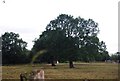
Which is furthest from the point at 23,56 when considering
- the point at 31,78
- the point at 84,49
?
the point at 31,78

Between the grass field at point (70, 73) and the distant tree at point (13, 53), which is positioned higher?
the distant tree at point (13, 53)

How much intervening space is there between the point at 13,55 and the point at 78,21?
39722 mm

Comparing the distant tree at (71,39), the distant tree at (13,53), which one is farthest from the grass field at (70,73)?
the distant tree at (13,53)

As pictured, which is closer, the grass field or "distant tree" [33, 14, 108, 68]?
the grass field

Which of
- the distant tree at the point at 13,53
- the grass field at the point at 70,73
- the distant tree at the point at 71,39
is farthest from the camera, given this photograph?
the distant tree at the point at 13,53

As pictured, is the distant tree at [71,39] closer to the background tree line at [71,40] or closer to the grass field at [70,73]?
the background tree line at [71,40]

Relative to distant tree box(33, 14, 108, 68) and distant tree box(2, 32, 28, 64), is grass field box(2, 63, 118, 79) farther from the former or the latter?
distant tree box(2, 32, 28, 64)

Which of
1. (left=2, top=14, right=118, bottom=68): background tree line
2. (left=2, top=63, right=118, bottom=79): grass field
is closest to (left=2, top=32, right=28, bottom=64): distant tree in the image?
(left=2, top=14, right=118, bottom=68): background tree line

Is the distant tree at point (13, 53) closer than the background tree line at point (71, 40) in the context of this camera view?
No

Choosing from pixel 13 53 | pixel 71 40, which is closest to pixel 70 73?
pixel 71 40

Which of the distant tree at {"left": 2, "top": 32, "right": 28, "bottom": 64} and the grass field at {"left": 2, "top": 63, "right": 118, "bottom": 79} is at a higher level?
the distant tree at {"left": 2, "top": 32, "right": 28, "bottom": 64}

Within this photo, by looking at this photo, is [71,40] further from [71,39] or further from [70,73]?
[70,73]

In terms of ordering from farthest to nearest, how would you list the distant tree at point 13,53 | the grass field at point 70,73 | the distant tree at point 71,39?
the distant tree at point 13,53, the distant tree at point 71,39, the grass field at point 70,73

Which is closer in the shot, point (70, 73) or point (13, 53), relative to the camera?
point (70, 73)
